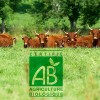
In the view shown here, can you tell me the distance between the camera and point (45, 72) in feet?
39.0

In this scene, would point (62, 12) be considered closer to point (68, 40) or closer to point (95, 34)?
point (68, 40)

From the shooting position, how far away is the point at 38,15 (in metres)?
56.6

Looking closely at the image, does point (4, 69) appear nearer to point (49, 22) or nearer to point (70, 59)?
point (70, 59)

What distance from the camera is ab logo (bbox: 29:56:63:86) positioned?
429 inches

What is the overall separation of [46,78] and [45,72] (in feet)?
1.72

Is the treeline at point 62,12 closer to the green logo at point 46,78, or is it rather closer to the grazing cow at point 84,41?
the grazing cow at point 84,41

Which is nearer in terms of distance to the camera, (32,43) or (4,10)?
(32,43)

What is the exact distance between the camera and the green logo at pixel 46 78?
10023 millimetres

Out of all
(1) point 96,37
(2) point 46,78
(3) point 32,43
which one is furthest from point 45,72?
(3) point 32,43

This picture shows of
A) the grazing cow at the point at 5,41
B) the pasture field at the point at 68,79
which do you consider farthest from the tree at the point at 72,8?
the pasture field at the point at 68,79

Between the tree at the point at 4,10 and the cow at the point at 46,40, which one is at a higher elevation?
the tree at the point at 4,10

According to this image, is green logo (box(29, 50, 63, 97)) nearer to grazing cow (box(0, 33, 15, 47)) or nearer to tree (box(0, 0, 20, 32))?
grazing cow (box(0, 33, 15, 47))

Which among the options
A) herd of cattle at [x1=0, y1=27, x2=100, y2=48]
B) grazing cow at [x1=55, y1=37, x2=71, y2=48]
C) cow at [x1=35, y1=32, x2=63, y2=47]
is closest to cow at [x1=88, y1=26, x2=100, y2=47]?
herd of cattle at [x1=0, y1=27, x2=100, y2=48]

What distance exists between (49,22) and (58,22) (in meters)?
4.23
